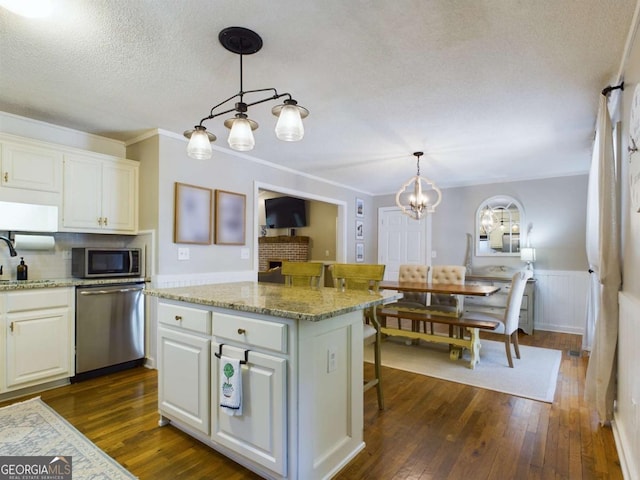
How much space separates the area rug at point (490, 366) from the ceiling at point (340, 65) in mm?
2360

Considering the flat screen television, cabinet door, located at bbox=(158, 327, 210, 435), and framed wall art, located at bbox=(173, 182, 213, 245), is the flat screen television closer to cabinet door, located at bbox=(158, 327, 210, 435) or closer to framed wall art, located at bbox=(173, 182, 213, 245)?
framed wall art, located at bbox=(173, 182, 213, 245)

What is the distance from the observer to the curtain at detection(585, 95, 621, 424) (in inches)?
85.5

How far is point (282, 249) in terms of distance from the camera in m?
7.52

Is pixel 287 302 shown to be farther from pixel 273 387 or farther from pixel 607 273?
pixel 607 273

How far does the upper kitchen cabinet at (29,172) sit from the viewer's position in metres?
2.76

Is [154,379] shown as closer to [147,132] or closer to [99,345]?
[99,345]

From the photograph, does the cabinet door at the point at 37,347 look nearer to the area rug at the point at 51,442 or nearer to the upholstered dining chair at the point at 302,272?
the area rug at the point at 51,442

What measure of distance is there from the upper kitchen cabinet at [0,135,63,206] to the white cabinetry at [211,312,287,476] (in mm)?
2275

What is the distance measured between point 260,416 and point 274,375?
25 centimetres

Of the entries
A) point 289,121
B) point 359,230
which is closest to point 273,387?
point 289,121

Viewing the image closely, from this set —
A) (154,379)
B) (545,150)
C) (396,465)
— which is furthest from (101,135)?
(545,150)

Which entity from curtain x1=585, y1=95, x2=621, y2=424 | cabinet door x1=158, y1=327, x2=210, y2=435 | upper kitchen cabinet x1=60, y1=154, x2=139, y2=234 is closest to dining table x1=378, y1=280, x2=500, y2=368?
curtain x1=585, y1=95, x2=621, y2=424

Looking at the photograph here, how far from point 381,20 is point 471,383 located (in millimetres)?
2943

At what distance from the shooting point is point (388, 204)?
6855 millimetres
